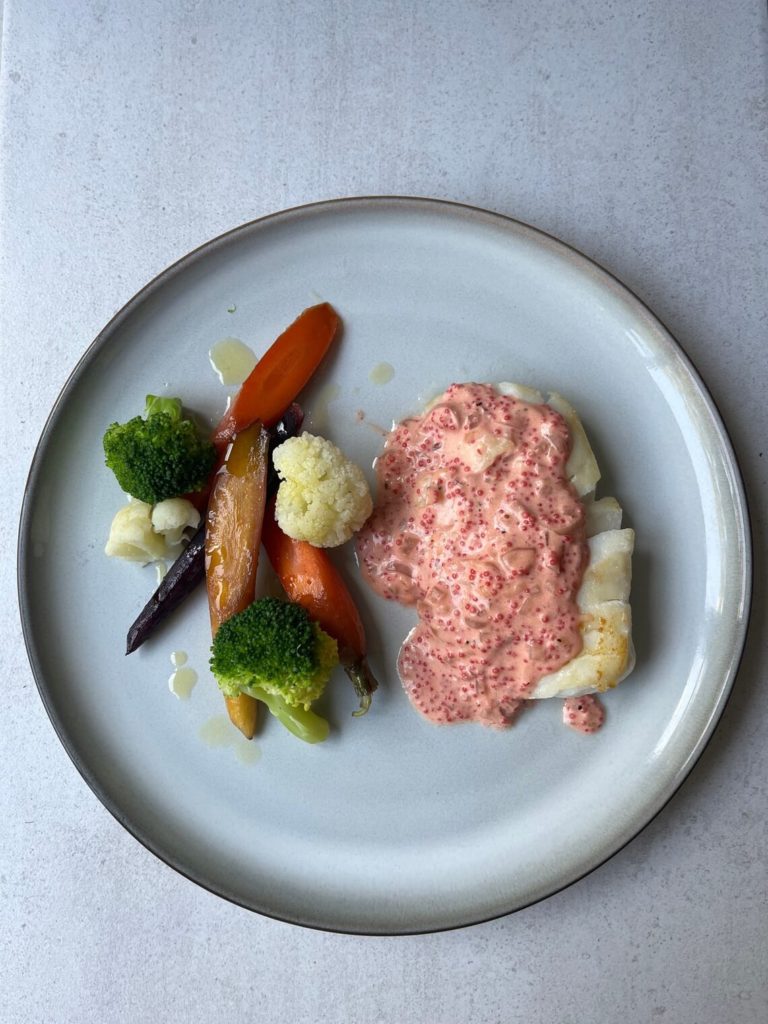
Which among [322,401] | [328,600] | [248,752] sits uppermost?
[322,401]

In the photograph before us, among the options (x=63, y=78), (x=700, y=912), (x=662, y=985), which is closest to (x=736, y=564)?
(x=700, y=912)

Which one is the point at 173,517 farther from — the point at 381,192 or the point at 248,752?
the point at 381,192

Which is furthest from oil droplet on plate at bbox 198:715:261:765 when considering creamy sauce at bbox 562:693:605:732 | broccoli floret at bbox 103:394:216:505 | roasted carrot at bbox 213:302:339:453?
creamy sauce at bbox 562:693:605:732

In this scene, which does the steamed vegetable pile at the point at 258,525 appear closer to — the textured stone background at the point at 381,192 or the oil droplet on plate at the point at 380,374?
the oil droplet on plate at the point at 380,374

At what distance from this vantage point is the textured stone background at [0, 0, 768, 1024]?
109 inches

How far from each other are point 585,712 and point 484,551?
609 mm

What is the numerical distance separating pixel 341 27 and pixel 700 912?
3200 millimetres

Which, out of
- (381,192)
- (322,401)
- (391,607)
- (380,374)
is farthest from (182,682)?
(381,192)

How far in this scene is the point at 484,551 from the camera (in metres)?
2.61

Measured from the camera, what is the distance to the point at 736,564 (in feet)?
8.68

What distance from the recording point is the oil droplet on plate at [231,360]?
112 inches

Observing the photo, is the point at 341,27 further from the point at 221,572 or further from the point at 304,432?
the point at 221,572

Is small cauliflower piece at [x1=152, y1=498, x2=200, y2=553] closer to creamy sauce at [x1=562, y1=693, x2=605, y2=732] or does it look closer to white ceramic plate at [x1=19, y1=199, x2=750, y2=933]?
white ceramic plate at [x1=19, y1=199, x2=750, y2=933]

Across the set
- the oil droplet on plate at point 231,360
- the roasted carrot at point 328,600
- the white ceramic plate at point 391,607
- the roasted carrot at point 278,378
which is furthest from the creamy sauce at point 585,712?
the oil droplet on plate at point 231,360
